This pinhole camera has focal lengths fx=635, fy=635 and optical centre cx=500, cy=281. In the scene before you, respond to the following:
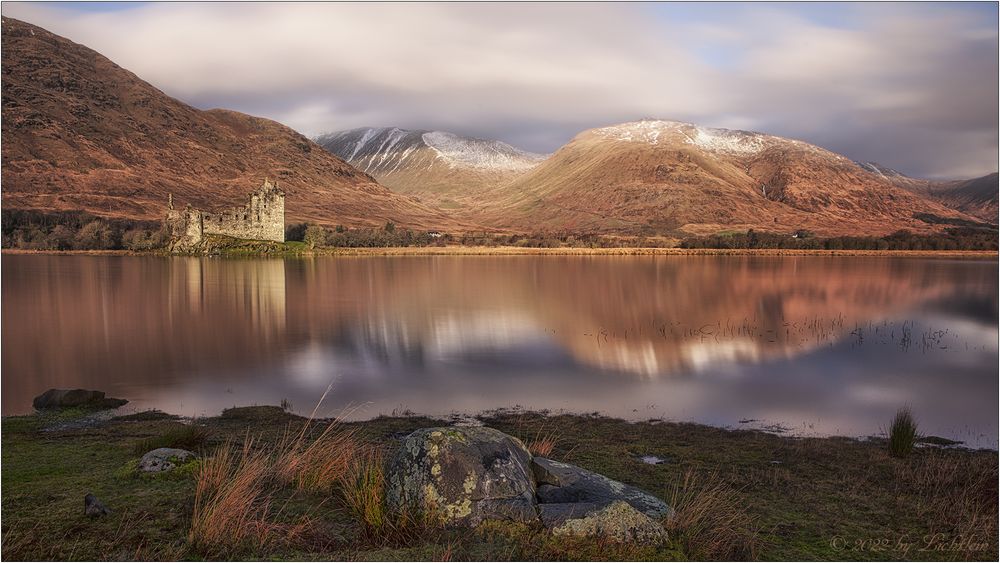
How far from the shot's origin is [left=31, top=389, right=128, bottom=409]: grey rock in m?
15.0

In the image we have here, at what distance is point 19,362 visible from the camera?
22.0m

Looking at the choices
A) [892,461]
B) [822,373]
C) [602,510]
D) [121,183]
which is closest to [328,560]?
[602,510]

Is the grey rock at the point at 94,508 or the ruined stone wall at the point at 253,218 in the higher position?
the ruined stone wall at the point at 253,218

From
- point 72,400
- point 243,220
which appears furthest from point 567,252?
point 72,400

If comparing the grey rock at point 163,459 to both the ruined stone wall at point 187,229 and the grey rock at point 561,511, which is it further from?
the ruined stone wall at point 187,229

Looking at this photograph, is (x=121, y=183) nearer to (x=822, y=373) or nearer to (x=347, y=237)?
(x=347, y=237)

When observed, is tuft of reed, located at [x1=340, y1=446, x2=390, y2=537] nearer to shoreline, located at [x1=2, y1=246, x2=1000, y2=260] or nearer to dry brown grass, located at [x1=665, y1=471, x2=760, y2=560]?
dry brown grass, located at [x1=665, y1=471, x2=760, y2=560]

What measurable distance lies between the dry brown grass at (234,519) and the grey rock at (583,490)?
8.70 feet

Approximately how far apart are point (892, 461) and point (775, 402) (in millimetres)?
7020

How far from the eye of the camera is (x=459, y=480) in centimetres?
664

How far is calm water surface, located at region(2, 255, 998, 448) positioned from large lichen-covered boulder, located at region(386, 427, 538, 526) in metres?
9.49

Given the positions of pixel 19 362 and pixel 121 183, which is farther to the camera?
pixel 121 183

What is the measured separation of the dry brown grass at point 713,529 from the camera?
6.38 m

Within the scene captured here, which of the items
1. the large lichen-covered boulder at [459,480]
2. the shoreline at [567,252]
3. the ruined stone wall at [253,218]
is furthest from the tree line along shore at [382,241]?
the large lichen-covered boulder at [459,480]
